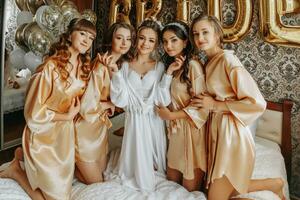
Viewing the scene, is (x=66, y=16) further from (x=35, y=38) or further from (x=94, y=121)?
(x=94, y=121)

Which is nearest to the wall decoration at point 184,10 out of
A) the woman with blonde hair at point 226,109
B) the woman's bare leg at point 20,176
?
the woman with blonde hair at point 226,109

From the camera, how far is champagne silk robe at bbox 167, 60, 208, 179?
1.73m

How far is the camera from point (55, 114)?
66.6 inches

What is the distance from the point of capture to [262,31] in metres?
2.49

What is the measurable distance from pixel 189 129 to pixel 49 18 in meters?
1.58

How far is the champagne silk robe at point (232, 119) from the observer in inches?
63.3

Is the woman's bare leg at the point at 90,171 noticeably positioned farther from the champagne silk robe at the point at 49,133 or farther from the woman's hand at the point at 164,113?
the woman's hand at the point at 164,113

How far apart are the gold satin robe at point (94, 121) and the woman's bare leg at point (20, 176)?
278 millimetres

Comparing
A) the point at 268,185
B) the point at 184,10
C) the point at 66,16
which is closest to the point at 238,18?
the point at 184,10

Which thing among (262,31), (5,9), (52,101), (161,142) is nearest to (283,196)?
(161,142)

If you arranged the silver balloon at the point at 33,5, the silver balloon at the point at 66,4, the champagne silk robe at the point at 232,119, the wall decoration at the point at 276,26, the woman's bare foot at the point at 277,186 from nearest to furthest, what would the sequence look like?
1. the champagne silk robe at the point at 232,119
2. the woman's bare foot at the point at 277,186
3. the wall decoration at the point at 276,26
4. the silver balloon at the point at 33,5
5. the silver balloon at the point at 66,4

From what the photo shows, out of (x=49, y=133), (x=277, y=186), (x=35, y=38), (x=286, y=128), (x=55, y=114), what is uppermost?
(x=35, y=38)

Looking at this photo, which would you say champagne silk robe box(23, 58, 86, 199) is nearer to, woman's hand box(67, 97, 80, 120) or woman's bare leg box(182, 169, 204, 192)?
woman's hand box(67, 97, 80, 120)

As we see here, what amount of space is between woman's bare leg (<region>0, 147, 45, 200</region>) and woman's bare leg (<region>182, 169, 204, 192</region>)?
2.47 ft
